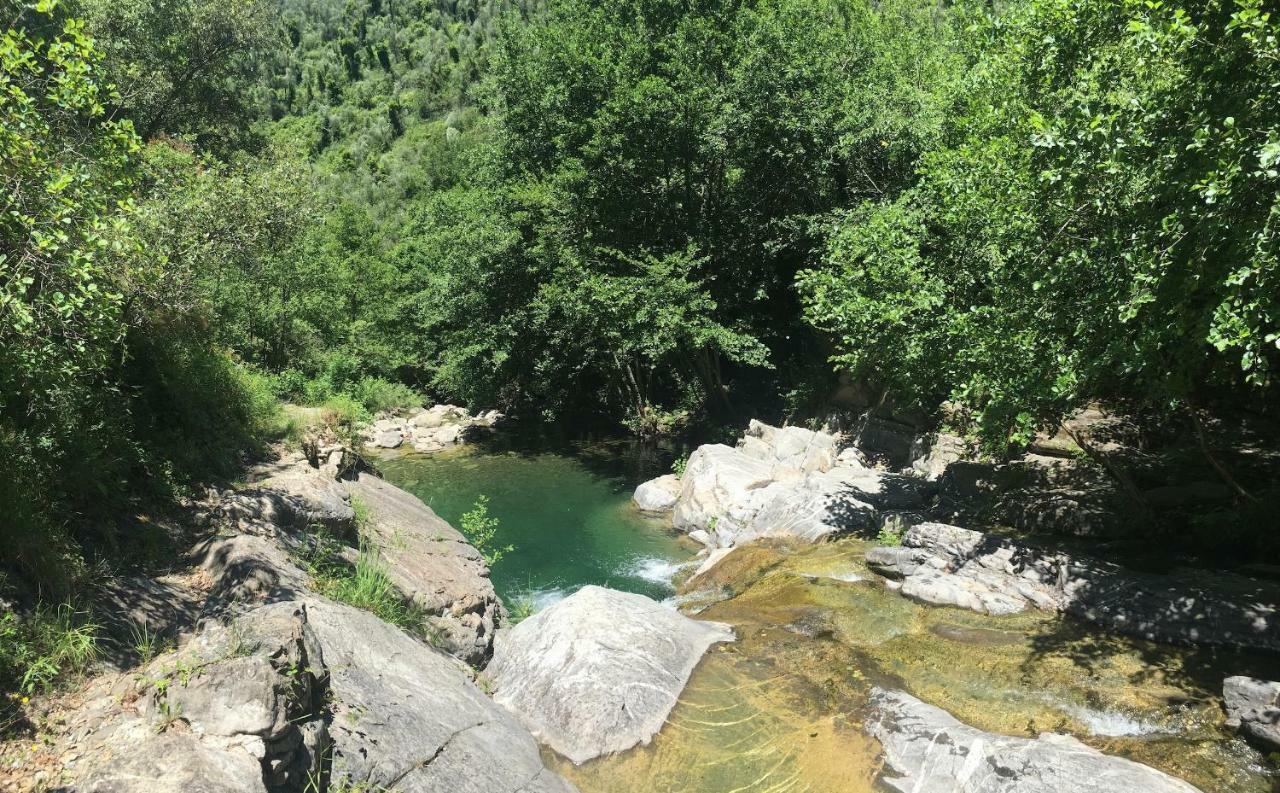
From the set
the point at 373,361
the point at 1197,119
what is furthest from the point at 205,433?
the point at 373,361

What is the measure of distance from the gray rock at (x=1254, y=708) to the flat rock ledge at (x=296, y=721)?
7.07 m

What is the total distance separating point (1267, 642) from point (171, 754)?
1177cm

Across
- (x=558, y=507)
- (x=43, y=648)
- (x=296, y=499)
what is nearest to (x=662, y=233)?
(x=558, y=507)

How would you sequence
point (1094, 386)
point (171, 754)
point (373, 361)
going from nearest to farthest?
point (171, 754) → point (1094, 386) → point (373, 361)

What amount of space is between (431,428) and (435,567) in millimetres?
20868

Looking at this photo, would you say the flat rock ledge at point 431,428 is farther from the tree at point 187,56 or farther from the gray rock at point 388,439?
the tree at point 187,56

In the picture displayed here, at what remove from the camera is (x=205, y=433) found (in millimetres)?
11984

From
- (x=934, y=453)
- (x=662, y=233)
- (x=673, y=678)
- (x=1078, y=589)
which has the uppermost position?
(x=662, y=233)

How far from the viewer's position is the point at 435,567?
12.5 metres

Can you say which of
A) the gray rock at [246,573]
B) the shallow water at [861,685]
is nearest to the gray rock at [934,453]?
the shallow water at [861,685]

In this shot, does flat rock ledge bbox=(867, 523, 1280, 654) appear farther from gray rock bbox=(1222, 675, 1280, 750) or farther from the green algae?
gray rock bbox=(1222, 675, 1280, 750)

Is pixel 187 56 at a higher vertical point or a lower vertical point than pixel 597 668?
higher

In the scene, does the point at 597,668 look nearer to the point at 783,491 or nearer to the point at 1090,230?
the point at 1090,230

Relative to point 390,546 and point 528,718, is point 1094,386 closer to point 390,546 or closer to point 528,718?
point 528,718
